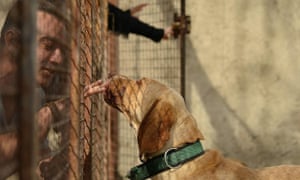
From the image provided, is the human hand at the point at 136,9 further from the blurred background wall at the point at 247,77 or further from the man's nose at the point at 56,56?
the man's nose at the point at 56,56

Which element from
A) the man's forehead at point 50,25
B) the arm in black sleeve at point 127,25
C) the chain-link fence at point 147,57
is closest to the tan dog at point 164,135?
the man's forehead at point 50,25

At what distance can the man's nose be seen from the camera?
3.13 ft

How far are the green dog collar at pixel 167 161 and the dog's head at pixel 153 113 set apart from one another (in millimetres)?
26

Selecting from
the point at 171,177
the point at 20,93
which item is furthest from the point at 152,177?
the point at 20,93

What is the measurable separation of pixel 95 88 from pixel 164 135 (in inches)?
12.6

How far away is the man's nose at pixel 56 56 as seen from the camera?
0.95 m

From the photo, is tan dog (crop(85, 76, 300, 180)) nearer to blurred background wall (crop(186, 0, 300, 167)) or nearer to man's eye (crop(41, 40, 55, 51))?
man's eye (crop(41, 40, 55, 51))

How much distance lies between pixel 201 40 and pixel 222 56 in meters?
0.20

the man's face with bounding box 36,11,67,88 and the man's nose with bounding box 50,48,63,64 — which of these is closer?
the man's face with bounding box 36,11,67,88

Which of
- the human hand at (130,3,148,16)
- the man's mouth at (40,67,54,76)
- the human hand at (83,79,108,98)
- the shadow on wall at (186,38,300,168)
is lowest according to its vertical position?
the shadow on wall at (186,38,300,168)

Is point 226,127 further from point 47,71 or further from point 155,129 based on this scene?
point 47,71

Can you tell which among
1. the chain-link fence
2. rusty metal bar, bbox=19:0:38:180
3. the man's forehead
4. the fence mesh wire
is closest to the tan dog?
the fence mesh wire

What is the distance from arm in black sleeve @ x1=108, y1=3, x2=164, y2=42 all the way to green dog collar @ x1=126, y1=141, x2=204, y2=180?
3.82 ft

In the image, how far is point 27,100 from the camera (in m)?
0.29
